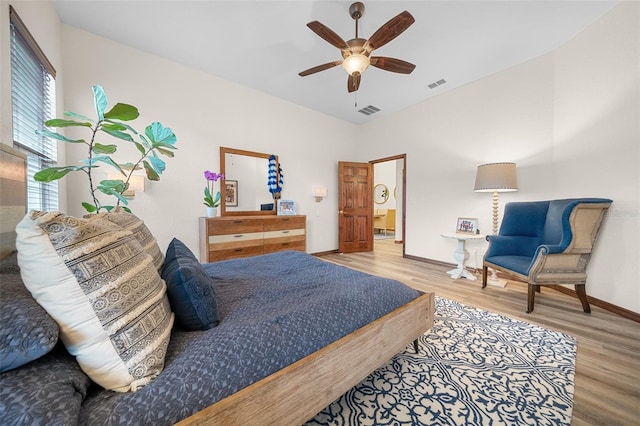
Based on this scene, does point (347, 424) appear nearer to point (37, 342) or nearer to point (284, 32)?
point (37, 342)

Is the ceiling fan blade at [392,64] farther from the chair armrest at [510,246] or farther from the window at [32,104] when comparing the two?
the window at [32,104]

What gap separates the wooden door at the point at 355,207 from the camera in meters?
5.11

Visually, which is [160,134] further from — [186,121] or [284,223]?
[284,223]

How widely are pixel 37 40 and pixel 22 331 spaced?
9.38 feet

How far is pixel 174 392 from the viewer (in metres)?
0.70

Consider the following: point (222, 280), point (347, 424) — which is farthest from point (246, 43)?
point (347, 424)

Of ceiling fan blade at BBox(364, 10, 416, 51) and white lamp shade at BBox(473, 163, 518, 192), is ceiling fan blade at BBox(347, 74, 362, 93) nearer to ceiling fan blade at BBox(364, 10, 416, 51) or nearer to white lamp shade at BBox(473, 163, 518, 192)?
ceiling fan blade at BBox(364, 10, 416, 51)

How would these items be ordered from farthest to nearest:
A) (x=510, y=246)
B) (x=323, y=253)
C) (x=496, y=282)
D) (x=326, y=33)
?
(x=323, y=253), (x=496, y=282), (x=510, y=246), (x=326, y=33)

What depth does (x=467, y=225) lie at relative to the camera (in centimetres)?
365

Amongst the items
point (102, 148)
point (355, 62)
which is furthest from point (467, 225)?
point (102, 148)

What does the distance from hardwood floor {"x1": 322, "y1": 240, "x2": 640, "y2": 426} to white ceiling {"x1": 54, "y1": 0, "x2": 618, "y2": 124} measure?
119 inches

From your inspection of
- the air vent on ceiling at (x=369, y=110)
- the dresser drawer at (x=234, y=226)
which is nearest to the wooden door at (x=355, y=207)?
the air vent on ceiling at (x=369, y=110)

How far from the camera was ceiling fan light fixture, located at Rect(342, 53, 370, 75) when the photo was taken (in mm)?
2160

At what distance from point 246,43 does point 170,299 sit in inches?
120
